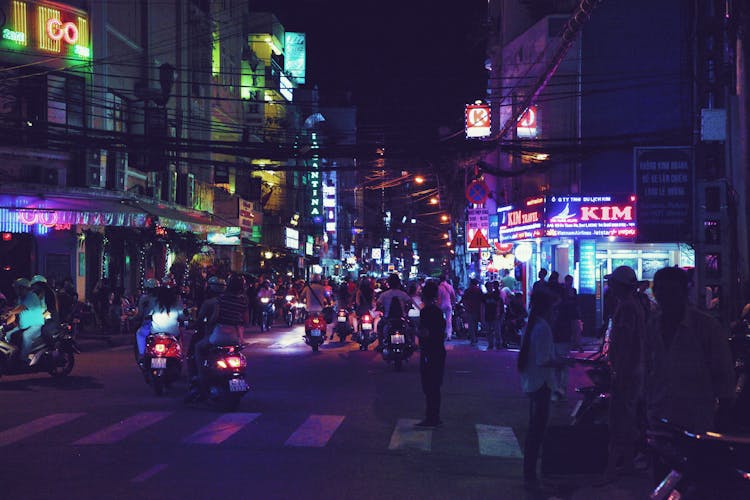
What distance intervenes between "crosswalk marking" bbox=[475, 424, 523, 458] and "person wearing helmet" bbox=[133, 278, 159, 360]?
252 inches

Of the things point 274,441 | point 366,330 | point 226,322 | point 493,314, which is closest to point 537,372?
point 274,441

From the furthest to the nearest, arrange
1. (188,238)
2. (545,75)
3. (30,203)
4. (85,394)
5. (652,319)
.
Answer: (188,238)
(30,203)
(545,75)
(85,394)
(652,319)

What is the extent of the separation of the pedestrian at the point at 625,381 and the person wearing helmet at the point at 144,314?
917 centimetres

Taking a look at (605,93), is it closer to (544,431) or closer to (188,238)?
(188,238)

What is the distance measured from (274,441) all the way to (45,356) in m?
8.16

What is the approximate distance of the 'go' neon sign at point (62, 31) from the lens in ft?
99.3

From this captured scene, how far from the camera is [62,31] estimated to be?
30.6 meters

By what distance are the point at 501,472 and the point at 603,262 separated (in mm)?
23034

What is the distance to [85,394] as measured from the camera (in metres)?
14.8

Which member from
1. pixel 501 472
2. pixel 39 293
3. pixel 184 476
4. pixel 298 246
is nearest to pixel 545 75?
pixel 39 293

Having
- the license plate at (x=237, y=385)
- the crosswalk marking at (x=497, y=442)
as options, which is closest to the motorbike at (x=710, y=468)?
the crosswalk marking at (x=497, y=442)

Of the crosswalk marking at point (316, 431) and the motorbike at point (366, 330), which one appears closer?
the crosswalk marking at point (316, 431)

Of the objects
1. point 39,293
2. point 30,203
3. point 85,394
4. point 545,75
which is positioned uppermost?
point 545,75

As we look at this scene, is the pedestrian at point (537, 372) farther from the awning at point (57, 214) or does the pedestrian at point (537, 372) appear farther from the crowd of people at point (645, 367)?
the awning at point (57, 214)
